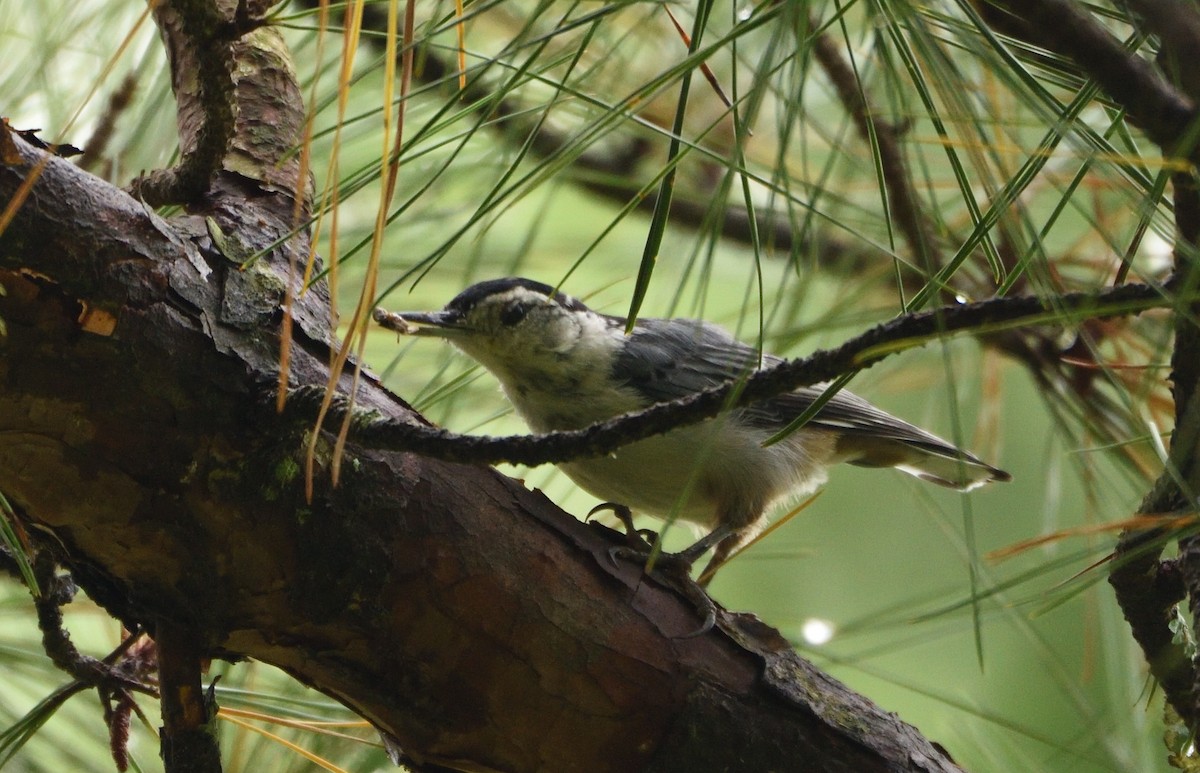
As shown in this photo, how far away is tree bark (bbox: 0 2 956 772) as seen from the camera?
1.08 meters

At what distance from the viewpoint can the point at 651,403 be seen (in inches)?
84.7

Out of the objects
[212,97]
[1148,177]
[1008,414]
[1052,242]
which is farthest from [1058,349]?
[212,97]

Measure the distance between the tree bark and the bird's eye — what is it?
2.35 feet

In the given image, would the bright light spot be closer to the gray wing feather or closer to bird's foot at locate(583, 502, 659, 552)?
bird's foot at locate(583, 502, 659, 552)

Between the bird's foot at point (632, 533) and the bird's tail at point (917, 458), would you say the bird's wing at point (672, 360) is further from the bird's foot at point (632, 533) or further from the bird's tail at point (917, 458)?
the bird's tail at point (917, 458)

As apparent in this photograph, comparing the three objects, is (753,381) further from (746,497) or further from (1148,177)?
A: (746,497)

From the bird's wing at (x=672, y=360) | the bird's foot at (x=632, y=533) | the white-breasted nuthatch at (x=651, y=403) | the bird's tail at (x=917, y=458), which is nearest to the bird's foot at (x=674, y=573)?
the bird's foot at (x=632, y=533)

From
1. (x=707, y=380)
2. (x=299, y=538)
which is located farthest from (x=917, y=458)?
(x=299, y=538)

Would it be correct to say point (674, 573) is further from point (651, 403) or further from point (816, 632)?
point (651, 403)

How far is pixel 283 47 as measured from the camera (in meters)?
1.73

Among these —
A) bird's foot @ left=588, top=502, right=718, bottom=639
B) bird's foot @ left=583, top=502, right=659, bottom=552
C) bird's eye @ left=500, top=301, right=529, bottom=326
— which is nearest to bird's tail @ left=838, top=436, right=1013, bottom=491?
bird's foot @ left=583, top=502, right=659, bottom=552

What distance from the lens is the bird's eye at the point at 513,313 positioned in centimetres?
210

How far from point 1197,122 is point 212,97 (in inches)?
37.1

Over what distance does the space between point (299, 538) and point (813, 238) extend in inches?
26.7
